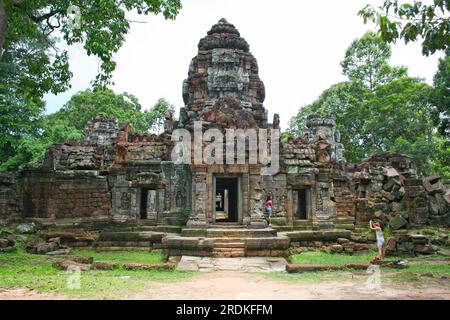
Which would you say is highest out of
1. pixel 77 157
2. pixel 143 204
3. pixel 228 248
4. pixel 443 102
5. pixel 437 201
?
pixel 443 102

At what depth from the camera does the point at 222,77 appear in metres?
17.2

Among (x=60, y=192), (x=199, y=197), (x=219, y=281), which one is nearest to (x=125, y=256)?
(x=199, y=197)

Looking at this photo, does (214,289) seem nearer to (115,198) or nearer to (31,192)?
(115,198)

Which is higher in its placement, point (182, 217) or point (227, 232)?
point (182, 217)

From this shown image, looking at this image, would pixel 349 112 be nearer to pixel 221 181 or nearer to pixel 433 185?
pixel 433 185

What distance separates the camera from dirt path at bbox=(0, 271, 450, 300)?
6832mm

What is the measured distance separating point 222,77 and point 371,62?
868 inches

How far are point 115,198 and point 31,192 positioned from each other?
12.4ft

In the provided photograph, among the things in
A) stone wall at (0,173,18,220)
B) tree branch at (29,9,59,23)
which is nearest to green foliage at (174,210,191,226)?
stone wall at (0,173,18,220)

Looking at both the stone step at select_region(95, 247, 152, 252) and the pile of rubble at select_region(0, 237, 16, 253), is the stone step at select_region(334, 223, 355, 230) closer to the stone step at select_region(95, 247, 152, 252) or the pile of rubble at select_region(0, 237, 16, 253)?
the stone step at select_region(95, 247, 152, 252)

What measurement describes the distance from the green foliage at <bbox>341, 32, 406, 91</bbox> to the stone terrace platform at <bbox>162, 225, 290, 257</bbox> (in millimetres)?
25640

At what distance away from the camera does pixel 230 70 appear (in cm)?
1734

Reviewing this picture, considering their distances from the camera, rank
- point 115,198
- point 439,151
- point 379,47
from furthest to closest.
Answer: point 379,47, point 439,151, point 115,198
